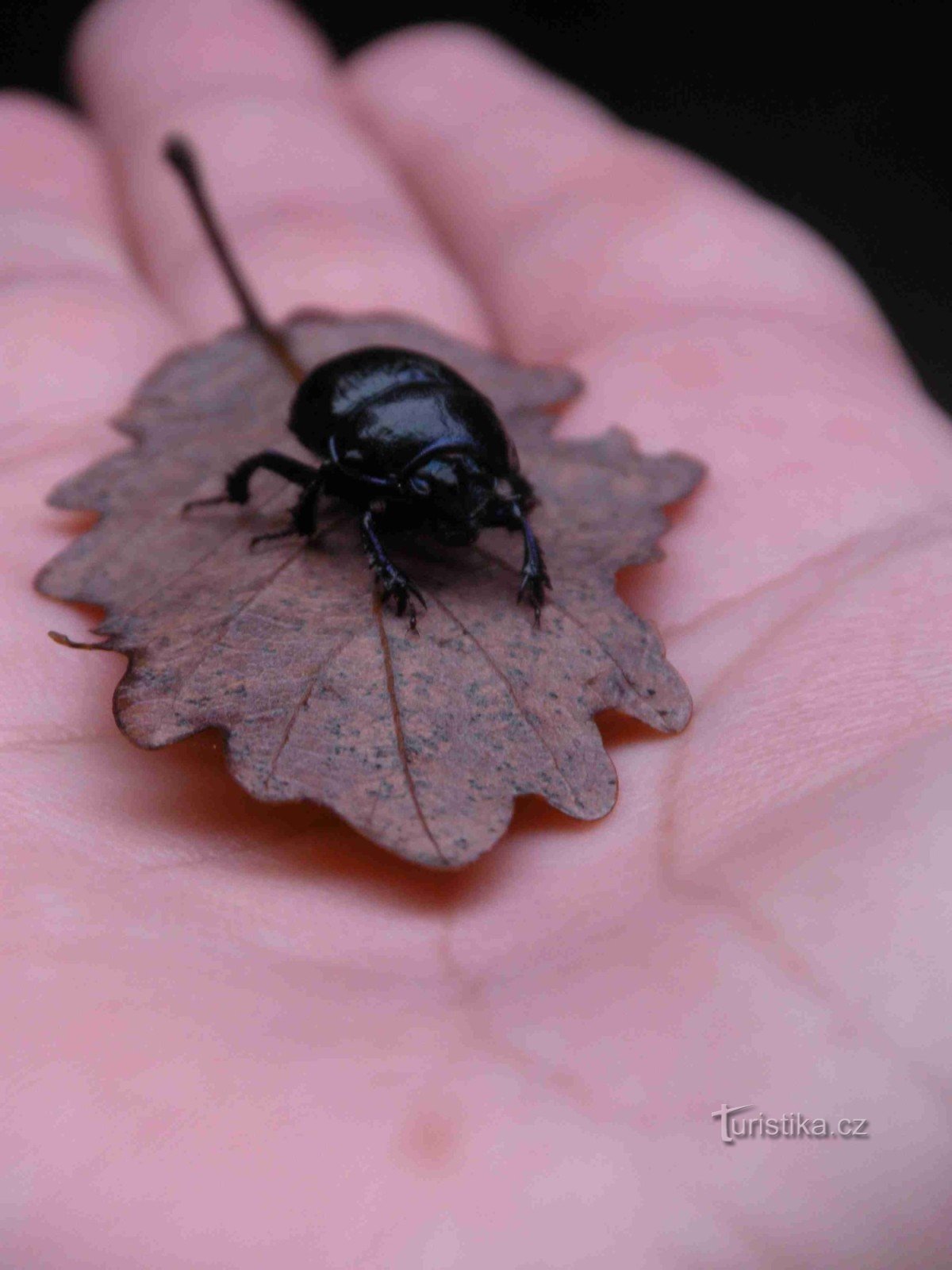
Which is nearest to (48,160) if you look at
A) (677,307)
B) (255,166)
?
(255,166)

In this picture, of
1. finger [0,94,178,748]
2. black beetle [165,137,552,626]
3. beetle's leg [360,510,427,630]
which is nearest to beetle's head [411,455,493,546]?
black beetle [165,137,552,626]

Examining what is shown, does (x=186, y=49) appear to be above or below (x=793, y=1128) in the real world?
above

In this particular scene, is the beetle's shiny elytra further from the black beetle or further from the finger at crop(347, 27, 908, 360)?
the finger at crop(347, 27, 908, 360)

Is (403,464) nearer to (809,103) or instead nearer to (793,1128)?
(793,1128)

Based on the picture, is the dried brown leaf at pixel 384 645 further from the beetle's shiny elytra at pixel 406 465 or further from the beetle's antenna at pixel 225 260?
the beetle's antenna at pixel 225 260

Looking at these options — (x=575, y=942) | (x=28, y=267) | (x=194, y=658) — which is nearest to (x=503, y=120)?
(x=28, y=267)
